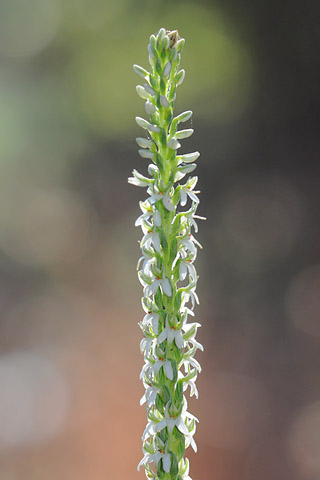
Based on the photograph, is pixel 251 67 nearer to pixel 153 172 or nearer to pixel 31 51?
pixel 31 51

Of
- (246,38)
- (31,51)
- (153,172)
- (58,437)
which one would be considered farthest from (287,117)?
(153,172)

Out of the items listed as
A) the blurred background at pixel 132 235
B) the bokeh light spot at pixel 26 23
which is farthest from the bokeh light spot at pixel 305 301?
the bokeh light spot at pixel 26 23

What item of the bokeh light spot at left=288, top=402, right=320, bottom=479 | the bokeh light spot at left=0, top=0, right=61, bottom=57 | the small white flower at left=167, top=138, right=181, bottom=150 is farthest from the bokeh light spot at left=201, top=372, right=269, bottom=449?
the small white flower at left=167, top=138, right=181, bottom=150

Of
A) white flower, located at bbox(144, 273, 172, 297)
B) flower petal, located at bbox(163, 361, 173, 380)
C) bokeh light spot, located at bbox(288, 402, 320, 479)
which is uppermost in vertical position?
white flower, located at bbox(144, 273, 172, 297)

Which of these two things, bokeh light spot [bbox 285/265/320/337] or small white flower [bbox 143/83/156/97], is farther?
bokeh light spot [bbox 285/265/320/337]

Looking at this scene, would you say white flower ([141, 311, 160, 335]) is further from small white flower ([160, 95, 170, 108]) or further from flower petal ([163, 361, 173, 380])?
small white flower ([160, 95, 170, 108])

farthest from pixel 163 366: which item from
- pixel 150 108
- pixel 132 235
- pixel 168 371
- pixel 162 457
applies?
pixel 132 235
